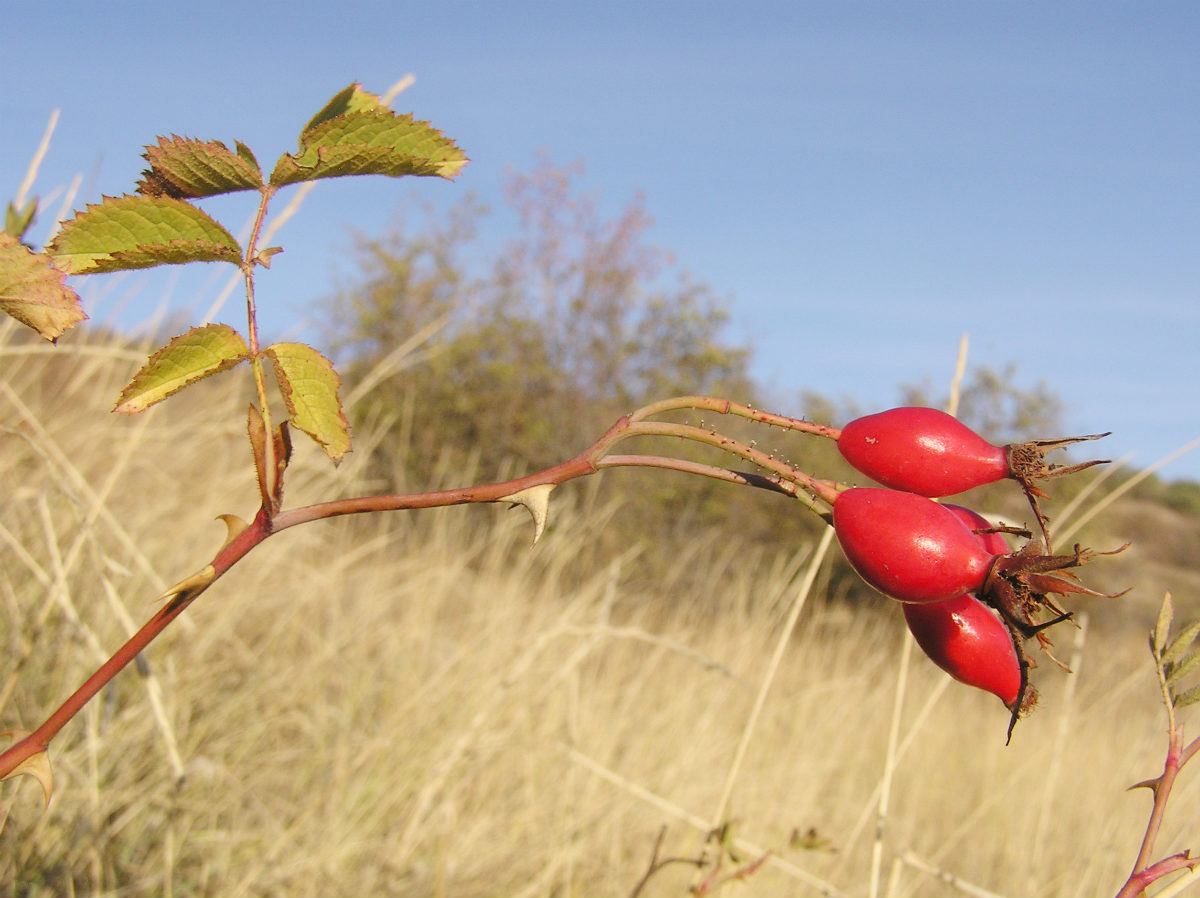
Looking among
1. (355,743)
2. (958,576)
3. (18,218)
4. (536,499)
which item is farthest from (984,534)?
(355,743)

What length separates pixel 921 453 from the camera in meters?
0.36

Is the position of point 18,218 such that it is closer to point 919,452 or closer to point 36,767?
point 36,767

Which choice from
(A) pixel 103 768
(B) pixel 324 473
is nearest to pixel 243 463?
(B) pixel 324 473

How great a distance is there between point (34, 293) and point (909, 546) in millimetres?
321

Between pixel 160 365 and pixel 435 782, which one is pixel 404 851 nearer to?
pixel 435 782

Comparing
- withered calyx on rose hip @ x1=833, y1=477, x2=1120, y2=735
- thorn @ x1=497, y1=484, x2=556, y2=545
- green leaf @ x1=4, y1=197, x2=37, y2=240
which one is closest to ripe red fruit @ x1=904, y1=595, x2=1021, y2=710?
withered calyx on rose hip @ x1=833, y1=477, x2=1120, y2=735

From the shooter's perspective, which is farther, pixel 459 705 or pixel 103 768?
pixel 459 705

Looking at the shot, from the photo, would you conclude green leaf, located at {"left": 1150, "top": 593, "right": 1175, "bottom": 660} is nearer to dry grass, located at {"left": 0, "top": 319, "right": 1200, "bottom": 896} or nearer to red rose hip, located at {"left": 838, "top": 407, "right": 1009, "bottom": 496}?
red rose hip, located at {"left": 838, "top": 407, "right": 1009, "bottom": 496}

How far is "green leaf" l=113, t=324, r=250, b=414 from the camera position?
1.13 feet

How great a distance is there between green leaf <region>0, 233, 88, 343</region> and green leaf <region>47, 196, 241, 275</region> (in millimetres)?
21

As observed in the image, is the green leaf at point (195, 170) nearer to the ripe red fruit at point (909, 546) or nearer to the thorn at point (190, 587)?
the thorn at point (190, 587)

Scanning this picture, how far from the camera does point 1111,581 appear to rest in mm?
6828

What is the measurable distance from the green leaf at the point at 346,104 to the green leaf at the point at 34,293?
109 millimetres

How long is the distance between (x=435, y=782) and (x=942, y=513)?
3.17 ft
